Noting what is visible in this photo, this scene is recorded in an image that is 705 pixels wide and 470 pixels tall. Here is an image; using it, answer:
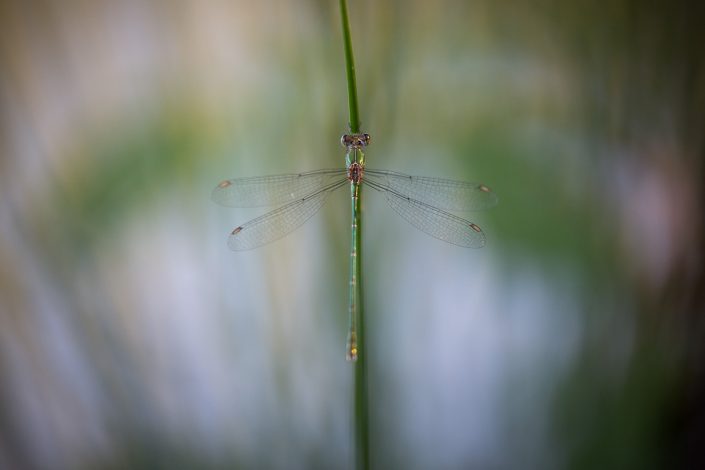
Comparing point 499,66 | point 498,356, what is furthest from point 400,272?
point 499,66

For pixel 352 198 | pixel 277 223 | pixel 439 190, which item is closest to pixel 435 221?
pixel 439 190

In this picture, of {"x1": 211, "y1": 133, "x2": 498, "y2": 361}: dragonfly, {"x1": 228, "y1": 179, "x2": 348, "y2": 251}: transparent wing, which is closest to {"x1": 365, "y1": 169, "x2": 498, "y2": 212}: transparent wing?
{"x1": 211, "y1": 133, "x2": 498, "y2": 361}: dragonfly

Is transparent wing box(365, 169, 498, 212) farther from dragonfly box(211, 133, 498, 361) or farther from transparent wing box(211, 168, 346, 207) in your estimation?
transparent wing box(211, 168, 346, 207)

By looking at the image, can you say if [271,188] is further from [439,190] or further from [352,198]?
[439,190]

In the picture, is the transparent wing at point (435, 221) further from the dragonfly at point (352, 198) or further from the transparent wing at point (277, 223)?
the transparent wing at point (277, 223)

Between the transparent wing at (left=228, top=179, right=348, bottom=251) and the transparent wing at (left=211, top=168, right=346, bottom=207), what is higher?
the transparent wing at (left=211, top=168, right=346, bottom=207)

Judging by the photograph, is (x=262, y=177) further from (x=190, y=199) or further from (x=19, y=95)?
(x=19, y=95)
